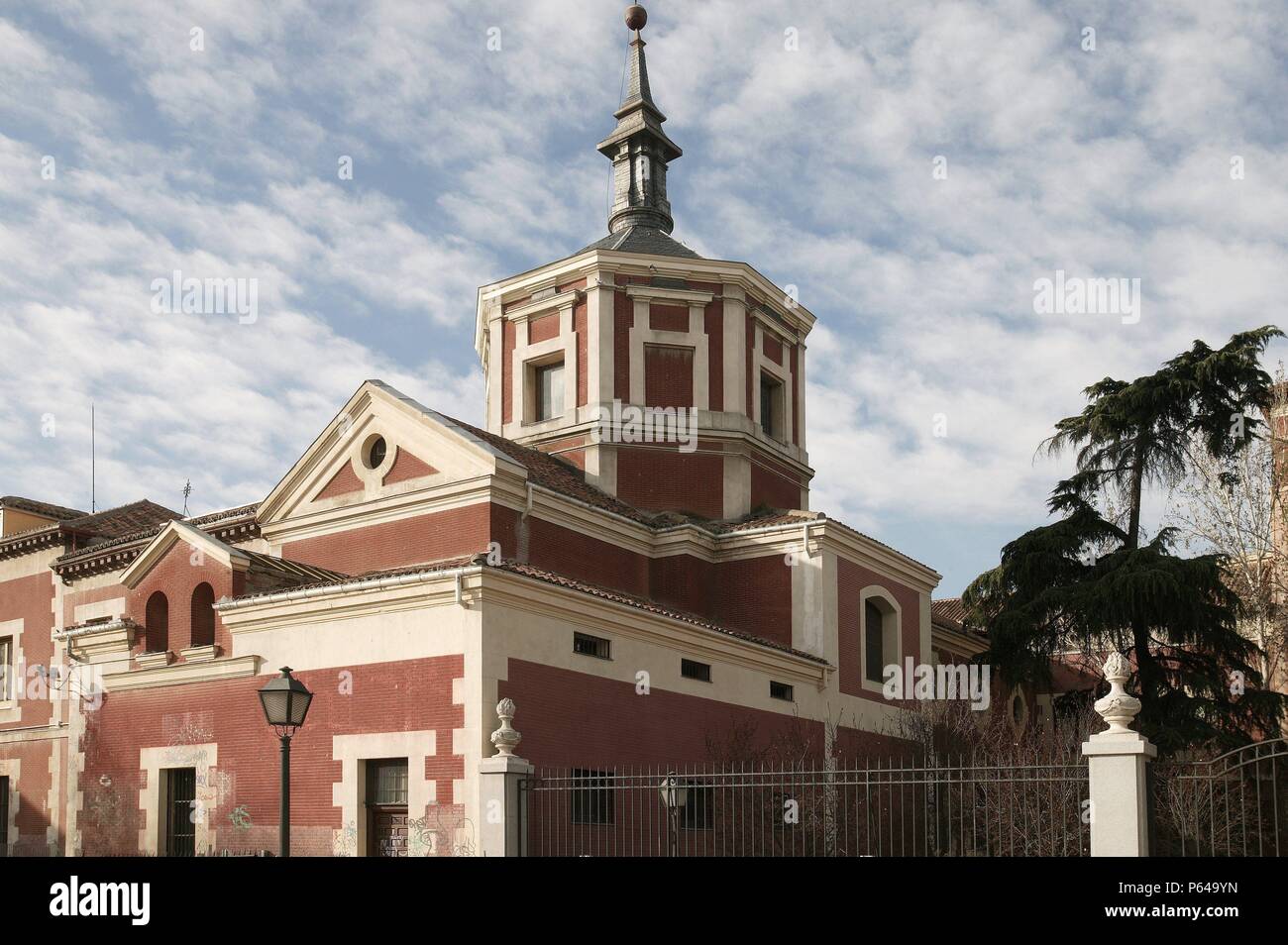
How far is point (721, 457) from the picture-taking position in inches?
1088

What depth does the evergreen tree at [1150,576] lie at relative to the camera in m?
24.6

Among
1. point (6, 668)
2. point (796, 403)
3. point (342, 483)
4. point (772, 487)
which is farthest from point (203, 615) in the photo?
point (796, 403)

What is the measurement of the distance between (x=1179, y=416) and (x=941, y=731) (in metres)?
8.01

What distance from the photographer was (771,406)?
29.9 meters

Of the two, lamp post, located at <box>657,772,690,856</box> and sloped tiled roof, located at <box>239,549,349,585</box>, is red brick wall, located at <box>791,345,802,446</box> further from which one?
lamp post, located at <box>657,772,690,856</box>

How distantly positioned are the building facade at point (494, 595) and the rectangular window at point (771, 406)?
5cm

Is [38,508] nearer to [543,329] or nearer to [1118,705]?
[543,329]

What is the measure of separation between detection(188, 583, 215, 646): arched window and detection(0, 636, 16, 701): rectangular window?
938 centimetres

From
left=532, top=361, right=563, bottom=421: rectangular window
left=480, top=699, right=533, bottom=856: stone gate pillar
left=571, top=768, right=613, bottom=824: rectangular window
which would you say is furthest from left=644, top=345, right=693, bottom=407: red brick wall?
left=480, top=699, right=533, bottom=856: stone gate pillar

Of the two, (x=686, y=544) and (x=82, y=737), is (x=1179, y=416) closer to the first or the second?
(x=686, y=544)

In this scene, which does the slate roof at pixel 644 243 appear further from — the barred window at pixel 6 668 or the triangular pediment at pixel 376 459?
the barred window at pixel 6 668

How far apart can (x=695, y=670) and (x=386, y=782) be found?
5.70 metres

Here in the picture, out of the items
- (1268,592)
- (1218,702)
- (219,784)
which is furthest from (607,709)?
(1268,592)
